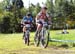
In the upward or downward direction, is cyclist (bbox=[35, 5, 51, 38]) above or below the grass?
above

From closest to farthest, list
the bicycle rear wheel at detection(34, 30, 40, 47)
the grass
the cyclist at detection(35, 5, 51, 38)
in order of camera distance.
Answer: the grass < the cyclist at detection(35, 5, 51, 38) < the bicycle rear wheel at detection(34, 30, 40, 47)

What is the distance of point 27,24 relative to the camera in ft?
29.0

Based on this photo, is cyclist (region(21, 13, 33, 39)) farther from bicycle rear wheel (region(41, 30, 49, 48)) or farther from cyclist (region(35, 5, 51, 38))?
bicycle rear wheel (region(41, 30, 49, 48))

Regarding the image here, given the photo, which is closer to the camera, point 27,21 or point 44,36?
point 44,36

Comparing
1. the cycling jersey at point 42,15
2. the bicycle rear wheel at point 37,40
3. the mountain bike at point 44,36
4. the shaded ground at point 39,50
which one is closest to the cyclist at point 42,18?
the cycling jersey at point 42,15

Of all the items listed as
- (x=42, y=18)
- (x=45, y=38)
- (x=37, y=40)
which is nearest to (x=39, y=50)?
(x=45, y=38)

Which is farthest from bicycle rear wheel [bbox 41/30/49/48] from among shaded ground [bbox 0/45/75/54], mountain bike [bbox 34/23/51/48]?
shaded ground [bbox 0/45/75/54]

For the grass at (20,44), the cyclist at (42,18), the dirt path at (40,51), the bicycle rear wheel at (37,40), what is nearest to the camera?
the dirt path at (40,51)

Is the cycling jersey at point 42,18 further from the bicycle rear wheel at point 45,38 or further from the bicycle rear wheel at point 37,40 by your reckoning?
the bicycle rear wheel at point 37,40

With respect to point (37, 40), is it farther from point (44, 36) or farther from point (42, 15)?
point (42, 15)

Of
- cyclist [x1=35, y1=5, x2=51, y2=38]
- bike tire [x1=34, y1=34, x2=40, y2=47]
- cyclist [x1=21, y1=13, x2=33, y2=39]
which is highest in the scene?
cyclist [x1=35, y1=5, x2=51, y2=38]

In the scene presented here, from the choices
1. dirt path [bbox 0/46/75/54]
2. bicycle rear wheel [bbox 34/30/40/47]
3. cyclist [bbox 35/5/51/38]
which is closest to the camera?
dirt path [bbox 0/46/75/54]

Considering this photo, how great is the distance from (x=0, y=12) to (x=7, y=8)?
0.49 m

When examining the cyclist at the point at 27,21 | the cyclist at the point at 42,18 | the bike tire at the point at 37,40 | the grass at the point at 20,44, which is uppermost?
the cyclist at the point at 42,18
